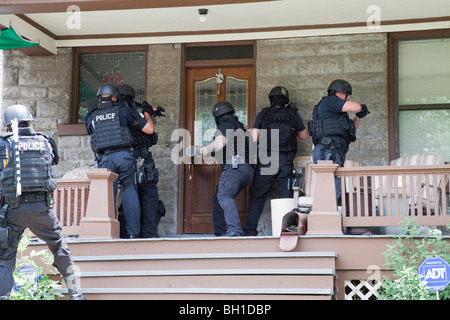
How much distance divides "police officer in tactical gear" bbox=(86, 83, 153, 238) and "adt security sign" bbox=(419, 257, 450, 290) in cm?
356

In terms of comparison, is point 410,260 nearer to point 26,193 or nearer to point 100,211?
point 100,211

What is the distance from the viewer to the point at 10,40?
9641mm

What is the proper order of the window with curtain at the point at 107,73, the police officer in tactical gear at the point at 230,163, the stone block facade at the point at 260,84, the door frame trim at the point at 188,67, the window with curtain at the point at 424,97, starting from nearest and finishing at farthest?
the police officer in tactical gear at the point at 230,163, the window with curtain at the point at 424,97, the stone block facade at the point at 260,84, the door frame trim at the point at 188,67, the window with curtain at the point at 107,73

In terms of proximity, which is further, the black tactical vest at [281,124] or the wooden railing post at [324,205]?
the black tactical vest at [281,124]

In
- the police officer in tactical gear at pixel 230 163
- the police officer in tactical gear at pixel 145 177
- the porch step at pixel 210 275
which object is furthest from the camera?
the police officer in tactical gear at pixel 145 177

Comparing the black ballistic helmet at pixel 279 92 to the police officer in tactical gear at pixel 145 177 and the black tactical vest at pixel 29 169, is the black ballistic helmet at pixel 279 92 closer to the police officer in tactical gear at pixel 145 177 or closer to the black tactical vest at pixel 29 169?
the police officer in tactical gear at pixel 145 177

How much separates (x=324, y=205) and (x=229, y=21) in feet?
12.5

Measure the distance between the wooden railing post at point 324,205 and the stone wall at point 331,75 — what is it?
2434mm

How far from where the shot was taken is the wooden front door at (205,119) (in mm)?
10672

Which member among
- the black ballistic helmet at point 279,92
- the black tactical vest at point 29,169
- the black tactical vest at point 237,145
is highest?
the black ballistic helmet at point 279,92

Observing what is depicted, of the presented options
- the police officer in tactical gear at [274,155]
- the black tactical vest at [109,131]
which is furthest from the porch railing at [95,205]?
the police officer in tactical gear at [274,155]

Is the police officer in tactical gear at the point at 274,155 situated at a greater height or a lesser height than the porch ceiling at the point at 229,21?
lesser

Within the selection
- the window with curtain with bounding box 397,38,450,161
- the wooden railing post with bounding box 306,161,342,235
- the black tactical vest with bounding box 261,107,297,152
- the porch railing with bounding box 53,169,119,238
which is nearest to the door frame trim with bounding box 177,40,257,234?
the black tactical vest with bounding box 261,107,297,152

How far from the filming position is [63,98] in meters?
11.0
